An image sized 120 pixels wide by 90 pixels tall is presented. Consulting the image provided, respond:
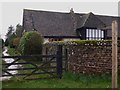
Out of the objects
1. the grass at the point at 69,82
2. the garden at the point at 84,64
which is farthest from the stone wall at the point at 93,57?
A: the grass at the point at 69,82

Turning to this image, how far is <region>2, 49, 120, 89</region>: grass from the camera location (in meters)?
9.62

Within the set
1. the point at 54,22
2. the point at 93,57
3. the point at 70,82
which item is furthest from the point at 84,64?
the point at 54,22

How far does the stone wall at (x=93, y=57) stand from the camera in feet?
39.2

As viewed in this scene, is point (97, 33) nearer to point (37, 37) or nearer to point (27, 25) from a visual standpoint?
point (27, 25)

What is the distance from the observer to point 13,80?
430 inches

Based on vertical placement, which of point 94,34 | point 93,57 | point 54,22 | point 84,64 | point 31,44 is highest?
point 54,22

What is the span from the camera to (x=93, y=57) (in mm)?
12062

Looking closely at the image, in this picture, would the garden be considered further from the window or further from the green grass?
→ the window

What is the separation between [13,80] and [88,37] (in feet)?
91.3

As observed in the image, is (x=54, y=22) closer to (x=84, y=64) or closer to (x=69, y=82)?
(x=84, y=64)

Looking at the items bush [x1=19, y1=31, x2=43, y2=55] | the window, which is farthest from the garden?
the window

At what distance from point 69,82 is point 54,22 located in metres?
30.5

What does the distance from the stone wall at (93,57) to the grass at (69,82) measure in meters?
0.38

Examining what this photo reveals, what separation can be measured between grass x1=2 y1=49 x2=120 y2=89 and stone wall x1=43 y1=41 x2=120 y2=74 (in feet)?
1.24
